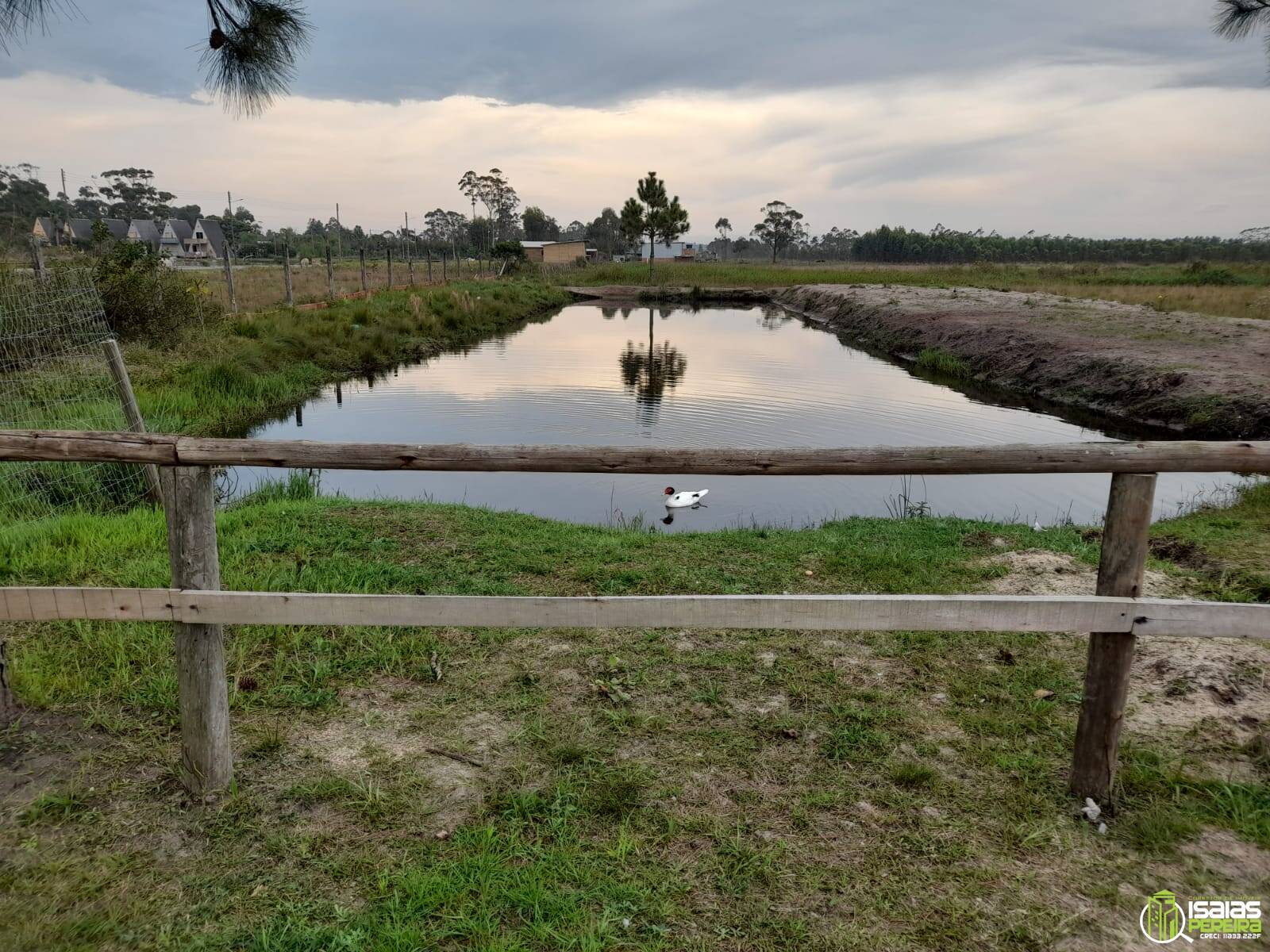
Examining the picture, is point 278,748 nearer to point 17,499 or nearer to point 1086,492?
point 17,499

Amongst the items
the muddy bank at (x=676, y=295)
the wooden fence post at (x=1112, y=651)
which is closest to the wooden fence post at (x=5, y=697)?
the wooden fence post at (x=1112, y=651)

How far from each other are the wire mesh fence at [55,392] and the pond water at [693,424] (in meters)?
1.65

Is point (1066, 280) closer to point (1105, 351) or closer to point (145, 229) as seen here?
point (1105, 351)

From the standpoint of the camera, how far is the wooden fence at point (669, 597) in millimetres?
2848

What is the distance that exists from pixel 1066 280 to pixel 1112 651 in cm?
4696

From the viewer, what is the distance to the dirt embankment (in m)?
13.3

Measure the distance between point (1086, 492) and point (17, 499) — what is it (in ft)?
39.3


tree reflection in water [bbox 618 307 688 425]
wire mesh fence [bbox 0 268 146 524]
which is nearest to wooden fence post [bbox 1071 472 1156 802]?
wire mesh fence [bbox 0 268 146 524]

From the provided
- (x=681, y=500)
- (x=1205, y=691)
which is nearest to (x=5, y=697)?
(x=1205, y=691)

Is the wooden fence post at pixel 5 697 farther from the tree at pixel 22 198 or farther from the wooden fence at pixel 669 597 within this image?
the tree at pixel 22 198

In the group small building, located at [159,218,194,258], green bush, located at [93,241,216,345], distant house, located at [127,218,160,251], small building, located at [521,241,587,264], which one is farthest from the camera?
small building, located at [521,241,587,264]
